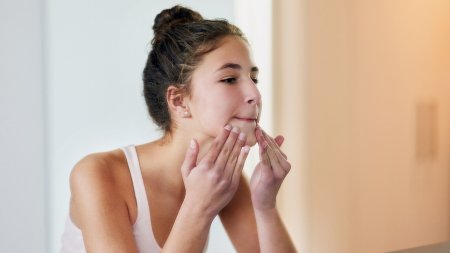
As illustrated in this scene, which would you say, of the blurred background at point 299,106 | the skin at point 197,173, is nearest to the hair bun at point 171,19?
the skin at point 197,173

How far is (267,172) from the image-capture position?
1072mm

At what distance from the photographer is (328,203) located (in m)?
1.95

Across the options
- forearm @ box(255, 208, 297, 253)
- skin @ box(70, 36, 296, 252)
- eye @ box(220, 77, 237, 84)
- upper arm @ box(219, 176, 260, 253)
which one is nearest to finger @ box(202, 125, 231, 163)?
skin @ box(70, 36, 296, 252)

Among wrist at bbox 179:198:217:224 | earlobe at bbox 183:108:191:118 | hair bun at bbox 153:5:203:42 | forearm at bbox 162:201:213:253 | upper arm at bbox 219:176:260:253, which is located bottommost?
upper arm at bbox 219:176:260:253

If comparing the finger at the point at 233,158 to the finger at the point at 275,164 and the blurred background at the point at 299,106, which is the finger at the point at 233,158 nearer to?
the finger at the point at 275,164

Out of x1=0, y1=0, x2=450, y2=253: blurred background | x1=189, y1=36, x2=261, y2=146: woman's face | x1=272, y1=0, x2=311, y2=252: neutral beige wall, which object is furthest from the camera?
x1=272, y1=0, x2=311, y2=252: neutral beige wall

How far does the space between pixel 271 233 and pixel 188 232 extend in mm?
224

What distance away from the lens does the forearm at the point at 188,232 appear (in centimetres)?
94

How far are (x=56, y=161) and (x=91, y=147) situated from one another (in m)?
0.10

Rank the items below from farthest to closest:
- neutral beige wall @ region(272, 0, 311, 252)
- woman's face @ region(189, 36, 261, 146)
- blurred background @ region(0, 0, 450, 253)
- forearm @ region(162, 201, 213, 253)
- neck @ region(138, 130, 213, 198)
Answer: neutral beige wall @ region(272, 0, 311, 252) → blurred background @ region(0, 0, 450, 253) → neck @ region(138, 130, 213, 198) → woman's face @ region(189, 36, 261, 146) → forearm @ region(162, 201, 213, 253)

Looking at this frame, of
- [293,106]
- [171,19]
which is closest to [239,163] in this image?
[171,19]

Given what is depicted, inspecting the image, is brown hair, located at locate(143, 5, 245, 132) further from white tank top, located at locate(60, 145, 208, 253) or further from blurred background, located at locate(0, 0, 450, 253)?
blurred background, located at locate(0, 0, 450, 253)

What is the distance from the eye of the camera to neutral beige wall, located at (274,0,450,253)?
1855 mm

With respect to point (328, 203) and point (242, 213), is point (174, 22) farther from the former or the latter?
point (328, 203)
